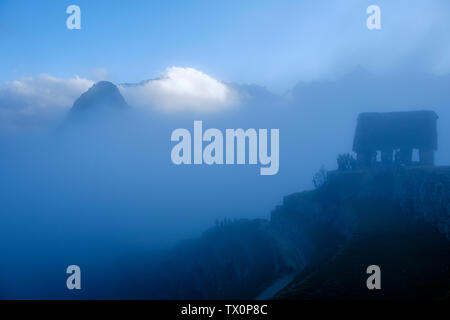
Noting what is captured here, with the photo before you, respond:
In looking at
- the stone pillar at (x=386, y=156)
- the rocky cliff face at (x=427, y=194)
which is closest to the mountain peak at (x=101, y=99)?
the stone pillar at (x=386, y=156)

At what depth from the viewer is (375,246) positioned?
15039mm

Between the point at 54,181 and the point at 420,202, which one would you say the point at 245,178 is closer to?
the point at 54,181

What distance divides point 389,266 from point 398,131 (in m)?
21.8

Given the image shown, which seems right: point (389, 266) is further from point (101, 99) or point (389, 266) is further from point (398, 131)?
point (101, 99)

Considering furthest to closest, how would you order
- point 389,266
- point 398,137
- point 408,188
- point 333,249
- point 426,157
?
1. point 398,137
2. point 426,157
3. point 333,249
4. point 408,188
5. point 389,266

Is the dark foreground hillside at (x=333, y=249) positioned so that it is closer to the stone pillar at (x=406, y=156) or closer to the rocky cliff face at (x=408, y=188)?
the rocky cliff face at (x=408, y=188)

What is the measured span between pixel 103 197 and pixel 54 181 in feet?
132

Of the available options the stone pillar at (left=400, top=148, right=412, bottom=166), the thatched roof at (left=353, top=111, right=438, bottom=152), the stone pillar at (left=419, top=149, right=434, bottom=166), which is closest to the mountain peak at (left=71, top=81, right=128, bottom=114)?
the thatched roof at (left=353, top=111, right=438, bottom=152)

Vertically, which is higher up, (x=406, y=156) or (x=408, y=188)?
(x=406, y=156)

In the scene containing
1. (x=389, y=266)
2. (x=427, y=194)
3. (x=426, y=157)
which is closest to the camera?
(x=389, y=266)

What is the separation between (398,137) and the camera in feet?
100

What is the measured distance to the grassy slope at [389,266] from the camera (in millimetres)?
10852

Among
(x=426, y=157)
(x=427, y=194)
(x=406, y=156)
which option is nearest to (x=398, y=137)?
(x=406, y=156)

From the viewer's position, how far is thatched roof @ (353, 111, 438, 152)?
30.0m
